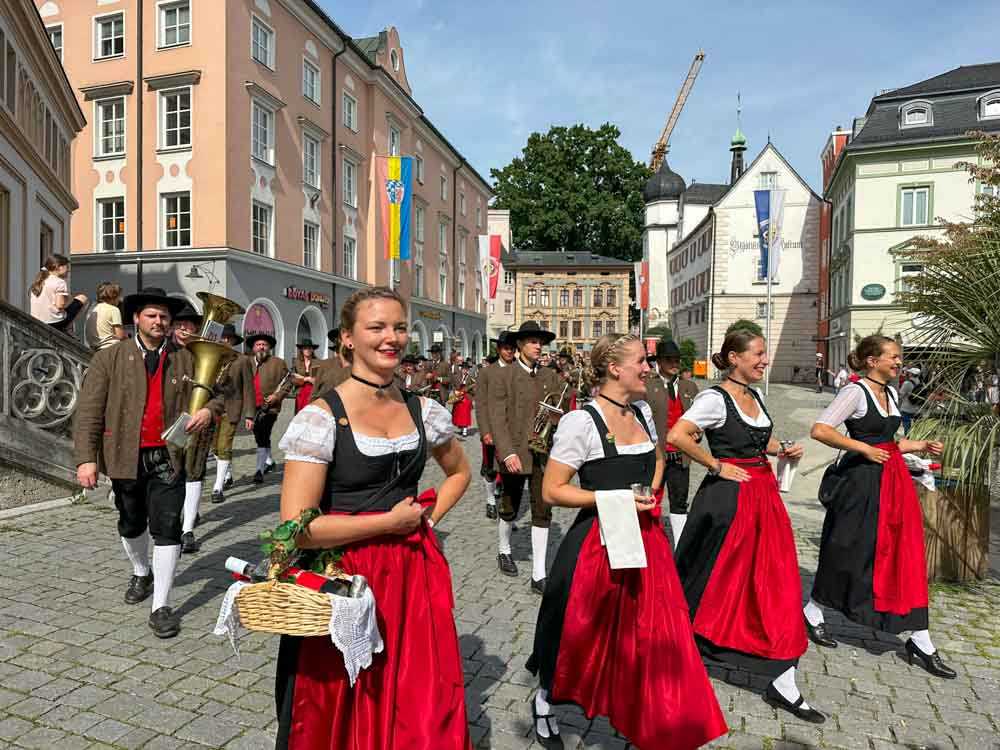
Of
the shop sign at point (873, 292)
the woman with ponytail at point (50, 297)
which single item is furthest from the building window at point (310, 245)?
the shop sign at point (873, 292)

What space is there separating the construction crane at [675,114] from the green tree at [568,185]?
45864 millimetres

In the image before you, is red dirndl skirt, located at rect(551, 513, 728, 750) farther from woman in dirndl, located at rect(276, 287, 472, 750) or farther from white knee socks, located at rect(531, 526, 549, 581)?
white knee socks, located at rect(531, 526, 549, 581)

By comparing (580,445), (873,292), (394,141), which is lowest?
(580,445)

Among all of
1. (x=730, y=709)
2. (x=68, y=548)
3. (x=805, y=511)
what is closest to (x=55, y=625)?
(x=68, y=548)

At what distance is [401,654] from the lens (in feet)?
7.72

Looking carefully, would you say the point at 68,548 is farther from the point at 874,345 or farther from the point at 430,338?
the point at 430,338

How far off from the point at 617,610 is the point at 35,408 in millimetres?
7870

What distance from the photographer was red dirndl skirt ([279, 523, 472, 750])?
229 cm

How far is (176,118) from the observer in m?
22.3

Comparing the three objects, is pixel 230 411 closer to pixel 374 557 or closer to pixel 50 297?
pixel 50 297

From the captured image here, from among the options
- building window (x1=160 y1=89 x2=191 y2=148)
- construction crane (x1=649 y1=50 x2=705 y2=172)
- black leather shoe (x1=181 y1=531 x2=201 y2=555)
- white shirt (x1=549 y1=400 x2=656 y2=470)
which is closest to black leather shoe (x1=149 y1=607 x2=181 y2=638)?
black leather shoe (x1=181 y1=531 x2=201 y2=555)

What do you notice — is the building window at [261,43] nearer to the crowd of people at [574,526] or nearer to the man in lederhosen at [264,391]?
the man in lederhosen at [264,391]

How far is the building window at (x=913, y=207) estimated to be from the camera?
35281mm

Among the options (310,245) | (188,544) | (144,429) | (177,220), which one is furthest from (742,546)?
(310,245)
